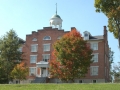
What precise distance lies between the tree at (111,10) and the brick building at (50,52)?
79.7ft

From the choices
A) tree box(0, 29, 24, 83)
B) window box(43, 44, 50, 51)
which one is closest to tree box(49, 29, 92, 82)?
tree box(0, 29, 24, 83)

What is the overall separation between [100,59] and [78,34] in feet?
34.3

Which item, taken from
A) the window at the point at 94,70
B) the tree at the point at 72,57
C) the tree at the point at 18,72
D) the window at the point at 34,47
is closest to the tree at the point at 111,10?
the tree at the point at 72,57

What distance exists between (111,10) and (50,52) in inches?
1181

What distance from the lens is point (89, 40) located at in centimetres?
5197

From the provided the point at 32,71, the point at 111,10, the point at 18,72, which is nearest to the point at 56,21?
the point at 32,71

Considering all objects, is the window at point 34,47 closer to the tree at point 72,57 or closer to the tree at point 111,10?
the tree at point 72,57

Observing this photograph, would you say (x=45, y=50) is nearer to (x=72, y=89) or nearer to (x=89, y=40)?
(x=89, y=40)

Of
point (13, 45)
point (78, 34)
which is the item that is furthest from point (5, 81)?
point (78, 34)

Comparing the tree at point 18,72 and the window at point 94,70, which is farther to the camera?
the window at point 94,70

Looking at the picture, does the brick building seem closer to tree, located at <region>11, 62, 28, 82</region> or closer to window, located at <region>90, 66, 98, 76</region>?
window, located at <region>90, 66, 98, 76</region>

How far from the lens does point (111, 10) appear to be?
25.6m

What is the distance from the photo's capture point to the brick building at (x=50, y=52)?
50656 millimetres

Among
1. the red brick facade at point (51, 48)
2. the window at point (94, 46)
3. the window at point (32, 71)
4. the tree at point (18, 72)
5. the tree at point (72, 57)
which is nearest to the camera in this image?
the tree at point (72, 57)
